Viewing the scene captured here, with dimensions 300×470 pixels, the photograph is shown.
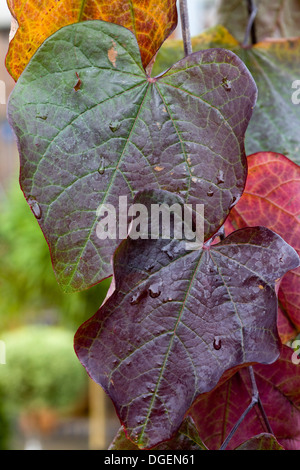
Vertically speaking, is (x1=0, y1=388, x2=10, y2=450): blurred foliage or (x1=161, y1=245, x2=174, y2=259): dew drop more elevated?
(x1=161, y1=245, x2=174, y2=259): dew drop

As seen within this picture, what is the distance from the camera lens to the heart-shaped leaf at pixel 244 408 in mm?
289

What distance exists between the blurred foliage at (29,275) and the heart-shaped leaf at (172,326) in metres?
→ 2.57

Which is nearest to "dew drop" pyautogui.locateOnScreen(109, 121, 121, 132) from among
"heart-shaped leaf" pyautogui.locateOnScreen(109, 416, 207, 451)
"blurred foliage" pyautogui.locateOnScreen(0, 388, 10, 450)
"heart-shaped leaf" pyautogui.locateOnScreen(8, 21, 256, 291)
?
"heart-shaped leaf" pyautogui.locateOnScreen(8, 21, 256, 291)

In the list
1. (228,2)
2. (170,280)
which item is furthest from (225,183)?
(228,2)

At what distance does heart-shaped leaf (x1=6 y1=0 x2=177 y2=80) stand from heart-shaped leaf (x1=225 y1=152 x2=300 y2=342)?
0.08 metres

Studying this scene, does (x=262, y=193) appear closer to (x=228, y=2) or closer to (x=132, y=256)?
(x=132, y=256)

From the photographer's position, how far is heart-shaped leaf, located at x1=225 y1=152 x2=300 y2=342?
0.28 m

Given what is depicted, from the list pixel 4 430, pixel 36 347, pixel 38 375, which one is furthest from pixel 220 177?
pixel 36 347

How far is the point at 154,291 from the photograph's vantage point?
0.74 feet

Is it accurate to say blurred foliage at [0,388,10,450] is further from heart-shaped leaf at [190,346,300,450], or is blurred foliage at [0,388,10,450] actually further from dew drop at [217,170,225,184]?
dew drop at [217,170,225,184]

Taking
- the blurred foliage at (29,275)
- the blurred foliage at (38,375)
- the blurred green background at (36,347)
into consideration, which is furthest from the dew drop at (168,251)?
the blurred foliage at (38,375)

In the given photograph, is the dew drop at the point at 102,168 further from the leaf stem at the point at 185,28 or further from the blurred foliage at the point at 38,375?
the blurred foliage at the point at 38,375

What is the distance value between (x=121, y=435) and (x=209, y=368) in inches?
3.0

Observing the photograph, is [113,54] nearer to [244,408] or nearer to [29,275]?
[244,408]
